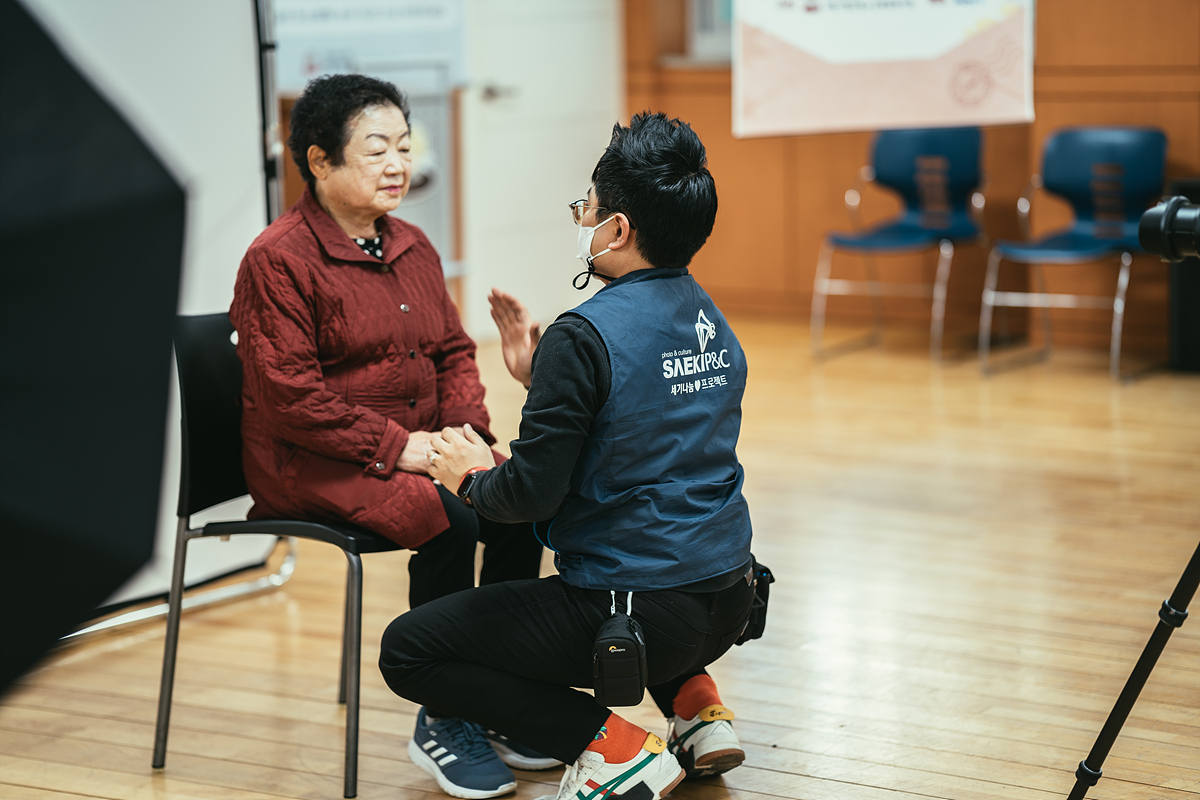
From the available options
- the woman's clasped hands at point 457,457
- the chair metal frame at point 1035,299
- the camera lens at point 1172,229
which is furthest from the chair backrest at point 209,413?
the chair metal frame at point 1035,299

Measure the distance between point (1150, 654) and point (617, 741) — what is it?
77 cm

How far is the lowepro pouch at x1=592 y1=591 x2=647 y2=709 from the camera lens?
172 cm

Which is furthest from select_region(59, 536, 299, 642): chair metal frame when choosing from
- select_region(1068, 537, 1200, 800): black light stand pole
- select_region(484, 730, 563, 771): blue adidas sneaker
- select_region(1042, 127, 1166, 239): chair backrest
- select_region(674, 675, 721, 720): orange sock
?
select_region(1042, 127, 1166, 239): chair backrest

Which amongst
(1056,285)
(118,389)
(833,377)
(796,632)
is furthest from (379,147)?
(1056,285)

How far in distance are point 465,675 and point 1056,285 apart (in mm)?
4691

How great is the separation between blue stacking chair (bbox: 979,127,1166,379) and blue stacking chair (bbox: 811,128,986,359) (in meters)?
0.24

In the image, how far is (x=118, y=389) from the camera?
360 mm

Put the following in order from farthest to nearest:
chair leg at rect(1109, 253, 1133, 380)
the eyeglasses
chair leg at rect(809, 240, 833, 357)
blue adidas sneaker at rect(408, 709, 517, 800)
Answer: chair leg at rect(809, 240, 833, 357) < chair leg at rect(1109, 253, 1133, 380) < blue adidas sneaker at rect(408, 709, 517, 800) < the eyeglasses

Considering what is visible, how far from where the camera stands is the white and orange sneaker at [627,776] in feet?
6.06

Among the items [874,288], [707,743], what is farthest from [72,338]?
[874,288]

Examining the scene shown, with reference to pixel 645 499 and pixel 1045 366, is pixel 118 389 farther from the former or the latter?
pixel 1045 366

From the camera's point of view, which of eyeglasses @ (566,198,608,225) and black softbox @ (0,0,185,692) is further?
eyeglasses @ (566,198,608,225)

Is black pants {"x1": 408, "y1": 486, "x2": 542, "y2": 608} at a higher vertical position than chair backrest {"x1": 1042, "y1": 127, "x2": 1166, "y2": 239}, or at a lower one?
lower

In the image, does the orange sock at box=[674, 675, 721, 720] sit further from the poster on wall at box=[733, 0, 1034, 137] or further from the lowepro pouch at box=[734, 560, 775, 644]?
the poster on wall at box=[733, 0, 1034, 137]
